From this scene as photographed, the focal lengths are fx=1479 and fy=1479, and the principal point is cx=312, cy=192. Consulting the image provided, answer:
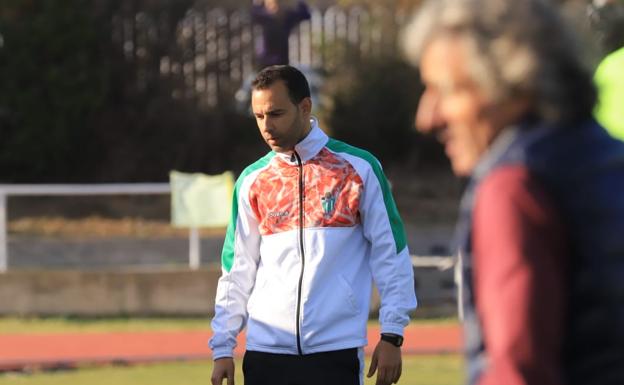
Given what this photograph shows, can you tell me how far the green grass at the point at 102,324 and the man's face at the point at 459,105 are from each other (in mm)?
9197

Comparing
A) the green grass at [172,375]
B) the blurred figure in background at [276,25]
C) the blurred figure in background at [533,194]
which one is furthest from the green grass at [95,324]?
the blurred figure in background at [533,194]

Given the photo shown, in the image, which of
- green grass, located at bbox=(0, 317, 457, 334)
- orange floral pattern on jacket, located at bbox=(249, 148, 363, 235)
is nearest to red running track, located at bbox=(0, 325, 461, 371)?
green grass, located at bbox=(0, 317, 457, 334)

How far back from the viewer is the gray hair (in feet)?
8.16

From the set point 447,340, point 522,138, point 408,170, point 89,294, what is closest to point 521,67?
point 522,138

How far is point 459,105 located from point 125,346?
28.1 feet

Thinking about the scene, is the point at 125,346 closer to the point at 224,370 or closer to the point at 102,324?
the point at 102,324

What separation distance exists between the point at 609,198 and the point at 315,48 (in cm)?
1672

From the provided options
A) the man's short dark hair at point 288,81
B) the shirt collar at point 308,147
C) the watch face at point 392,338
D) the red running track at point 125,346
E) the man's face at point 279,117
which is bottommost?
the red running track at point 125,346

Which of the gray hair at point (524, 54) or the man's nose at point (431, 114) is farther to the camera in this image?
the man's nose at point (431, 114)

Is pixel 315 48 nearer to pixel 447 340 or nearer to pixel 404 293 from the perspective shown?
pixel 447 340

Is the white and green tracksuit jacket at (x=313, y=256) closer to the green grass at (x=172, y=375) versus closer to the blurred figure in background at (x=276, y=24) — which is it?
the green grass at (x=172, y=375)

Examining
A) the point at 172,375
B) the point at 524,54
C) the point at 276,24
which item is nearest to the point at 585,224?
the point at 524,54

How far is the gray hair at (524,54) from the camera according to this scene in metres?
2.49

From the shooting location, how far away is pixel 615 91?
431cm
